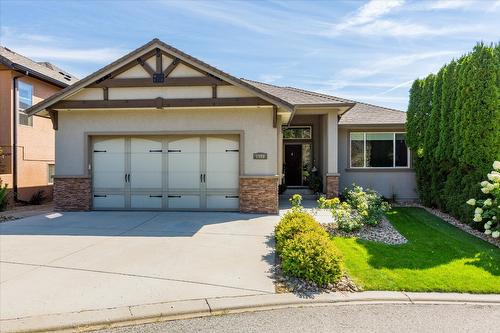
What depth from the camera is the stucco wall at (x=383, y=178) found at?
1563 cm

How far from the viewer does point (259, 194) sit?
11.4 metres

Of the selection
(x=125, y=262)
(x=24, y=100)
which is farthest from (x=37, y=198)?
(x=125, y=262)

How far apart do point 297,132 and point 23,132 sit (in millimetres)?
12132

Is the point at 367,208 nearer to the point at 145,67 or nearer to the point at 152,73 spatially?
the point at 152,73

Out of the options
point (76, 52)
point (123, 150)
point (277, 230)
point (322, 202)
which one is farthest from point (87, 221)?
point (76, 52)

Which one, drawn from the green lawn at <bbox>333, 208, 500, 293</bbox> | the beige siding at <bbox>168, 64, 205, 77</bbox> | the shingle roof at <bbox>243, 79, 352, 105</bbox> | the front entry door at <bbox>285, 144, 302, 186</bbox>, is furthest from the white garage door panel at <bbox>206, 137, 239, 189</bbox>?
the front entry door at <bbox>285, 144, 302, 186</bbox>

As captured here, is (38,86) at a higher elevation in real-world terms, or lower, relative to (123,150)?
higher

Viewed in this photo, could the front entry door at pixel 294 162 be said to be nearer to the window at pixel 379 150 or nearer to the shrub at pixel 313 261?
the window at pixel 379 150

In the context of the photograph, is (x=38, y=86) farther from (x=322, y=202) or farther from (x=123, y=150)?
(x=322, y=202)

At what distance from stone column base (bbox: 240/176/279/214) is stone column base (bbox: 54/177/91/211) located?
17.3 feet

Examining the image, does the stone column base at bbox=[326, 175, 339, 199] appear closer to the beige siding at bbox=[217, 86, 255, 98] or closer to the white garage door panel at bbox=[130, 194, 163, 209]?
the beige siding at bbox=[217, 86, 255, 98]

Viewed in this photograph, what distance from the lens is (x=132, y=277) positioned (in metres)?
5.51

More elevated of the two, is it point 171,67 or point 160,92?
point 171,67

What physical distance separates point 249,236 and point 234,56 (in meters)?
8.91
